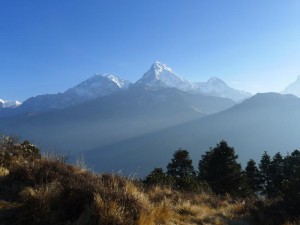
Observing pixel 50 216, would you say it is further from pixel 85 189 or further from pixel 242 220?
pixel 242 220

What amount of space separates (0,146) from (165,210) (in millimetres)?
6668

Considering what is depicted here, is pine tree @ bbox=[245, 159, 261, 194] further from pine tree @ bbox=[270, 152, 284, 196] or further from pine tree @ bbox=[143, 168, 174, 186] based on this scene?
pine tree @ bbox=[143, 168, 174, 186]

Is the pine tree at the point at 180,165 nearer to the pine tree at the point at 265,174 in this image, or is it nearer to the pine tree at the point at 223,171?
the pine tree at the point at 223,171

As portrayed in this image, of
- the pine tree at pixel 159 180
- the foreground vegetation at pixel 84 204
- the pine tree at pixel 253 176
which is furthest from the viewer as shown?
the pine tree at pixel 253 176

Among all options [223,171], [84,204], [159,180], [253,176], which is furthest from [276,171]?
[84,204]

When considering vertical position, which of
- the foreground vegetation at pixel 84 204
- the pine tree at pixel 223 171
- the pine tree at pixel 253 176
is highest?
the foreground vegetation at pixel 84 204

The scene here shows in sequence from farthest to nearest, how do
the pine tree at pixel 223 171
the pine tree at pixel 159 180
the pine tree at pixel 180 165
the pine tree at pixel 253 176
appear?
1. the pine tree at pixel 253 176
2. the pine tree at pixel 180 165
3. the pine tree at pixel 223 171
4. the pine tree at pixel 159 180

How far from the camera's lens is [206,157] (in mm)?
58906

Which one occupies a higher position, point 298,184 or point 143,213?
point 143,213

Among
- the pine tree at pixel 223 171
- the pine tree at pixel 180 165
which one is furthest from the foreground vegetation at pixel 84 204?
the pine tree at pixel 180 165

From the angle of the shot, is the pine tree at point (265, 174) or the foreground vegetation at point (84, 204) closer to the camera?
the foreground vegetation at point (84, 204)

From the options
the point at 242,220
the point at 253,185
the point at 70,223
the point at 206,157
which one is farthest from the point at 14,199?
the point at 253,185

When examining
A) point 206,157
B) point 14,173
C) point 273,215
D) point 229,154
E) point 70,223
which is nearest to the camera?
point 70,223

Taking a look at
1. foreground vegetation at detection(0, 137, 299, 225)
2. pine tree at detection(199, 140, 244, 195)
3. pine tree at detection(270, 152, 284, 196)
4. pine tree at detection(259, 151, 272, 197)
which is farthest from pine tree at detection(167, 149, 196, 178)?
foreground vegetation at detection(0, 137, 299, 225)
